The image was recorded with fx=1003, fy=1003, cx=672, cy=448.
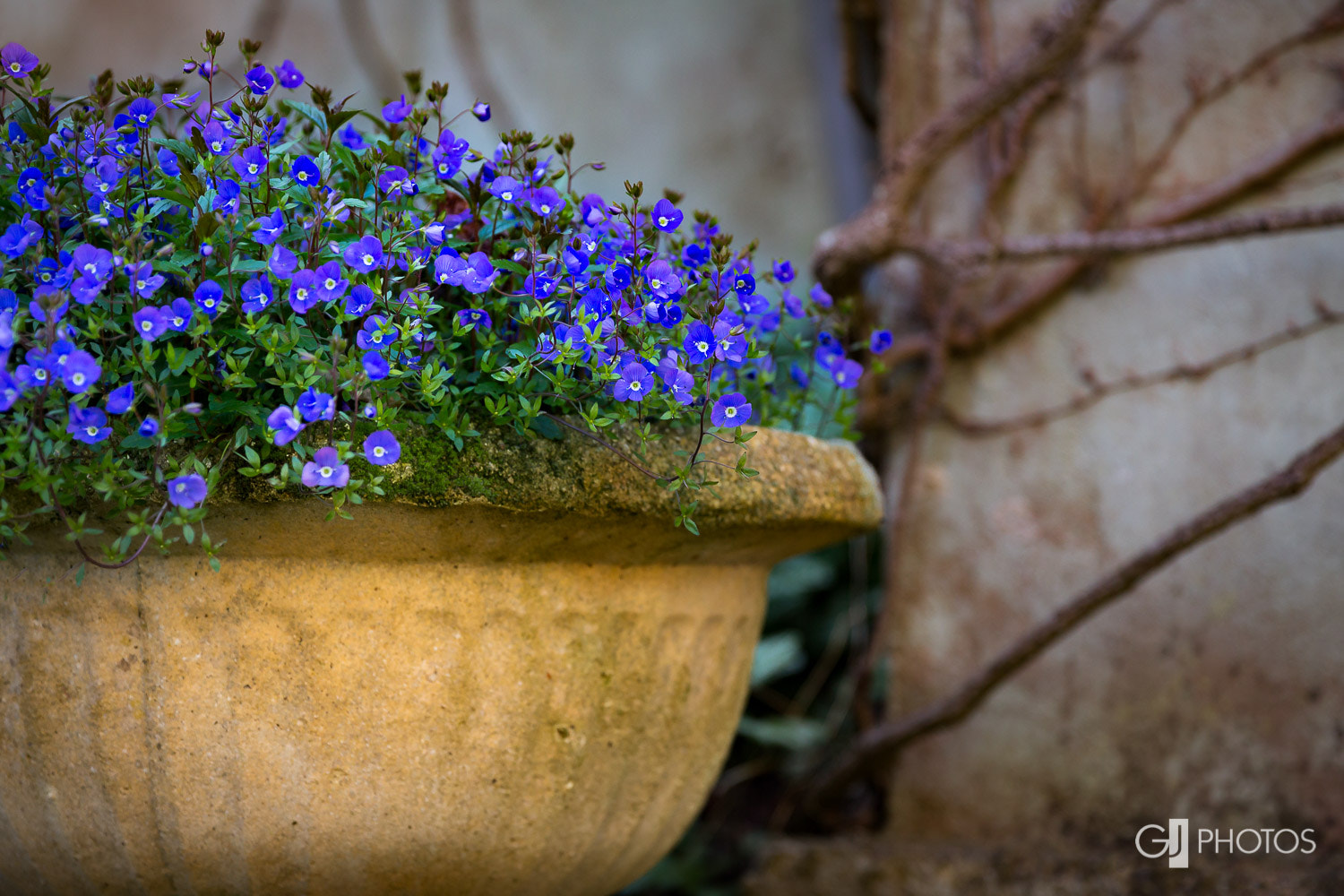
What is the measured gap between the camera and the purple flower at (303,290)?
74 centimetres

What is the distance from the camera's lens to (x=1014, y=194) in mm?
1845

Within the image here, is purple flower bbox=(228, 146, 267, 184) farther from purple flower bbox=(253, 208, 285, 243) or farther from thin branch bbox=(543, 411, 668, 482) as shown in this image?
thin branch bbox=(543, 411, 668, 482)

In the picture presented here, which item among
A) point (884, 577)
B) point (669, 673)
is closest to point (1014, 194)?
point (884, 577)

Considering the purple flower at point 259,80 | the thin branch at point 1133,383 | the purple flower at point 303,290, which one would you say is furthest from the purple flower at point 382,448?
the thin branch at point 1133,383

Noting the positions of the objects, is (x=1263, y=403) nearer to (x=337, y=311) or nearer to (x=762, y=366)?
(x=762, y=366)

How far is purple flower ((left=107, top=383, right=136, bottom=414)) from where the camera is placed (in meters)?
0.70

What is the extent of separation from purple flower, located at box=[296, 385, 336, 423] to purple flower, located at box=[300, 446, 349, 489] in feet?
0.08

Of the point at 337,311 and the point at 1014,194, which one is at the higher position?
the point at 1014,194

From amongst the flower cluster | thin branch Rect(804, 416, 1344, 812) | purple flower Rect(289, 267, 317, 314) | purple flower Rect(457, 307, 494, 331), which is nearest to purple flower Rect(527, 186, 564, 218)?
the flower cluster

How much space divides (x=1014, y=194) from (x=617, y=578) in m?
1.28

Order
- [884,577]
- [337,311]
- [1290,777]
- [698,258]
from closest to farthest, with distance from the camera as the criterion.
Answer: [337,311]
[698,258]
[1290,777]
[884,577]

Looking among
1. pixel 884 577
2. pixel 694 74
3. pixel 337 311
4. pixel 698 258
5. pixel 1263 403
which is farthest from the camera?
pixel 694 74

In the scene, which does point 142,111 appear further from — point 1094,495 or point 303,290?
point 1094,495

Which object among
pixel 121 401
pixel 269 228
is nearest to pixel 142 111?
pixel 269 228
